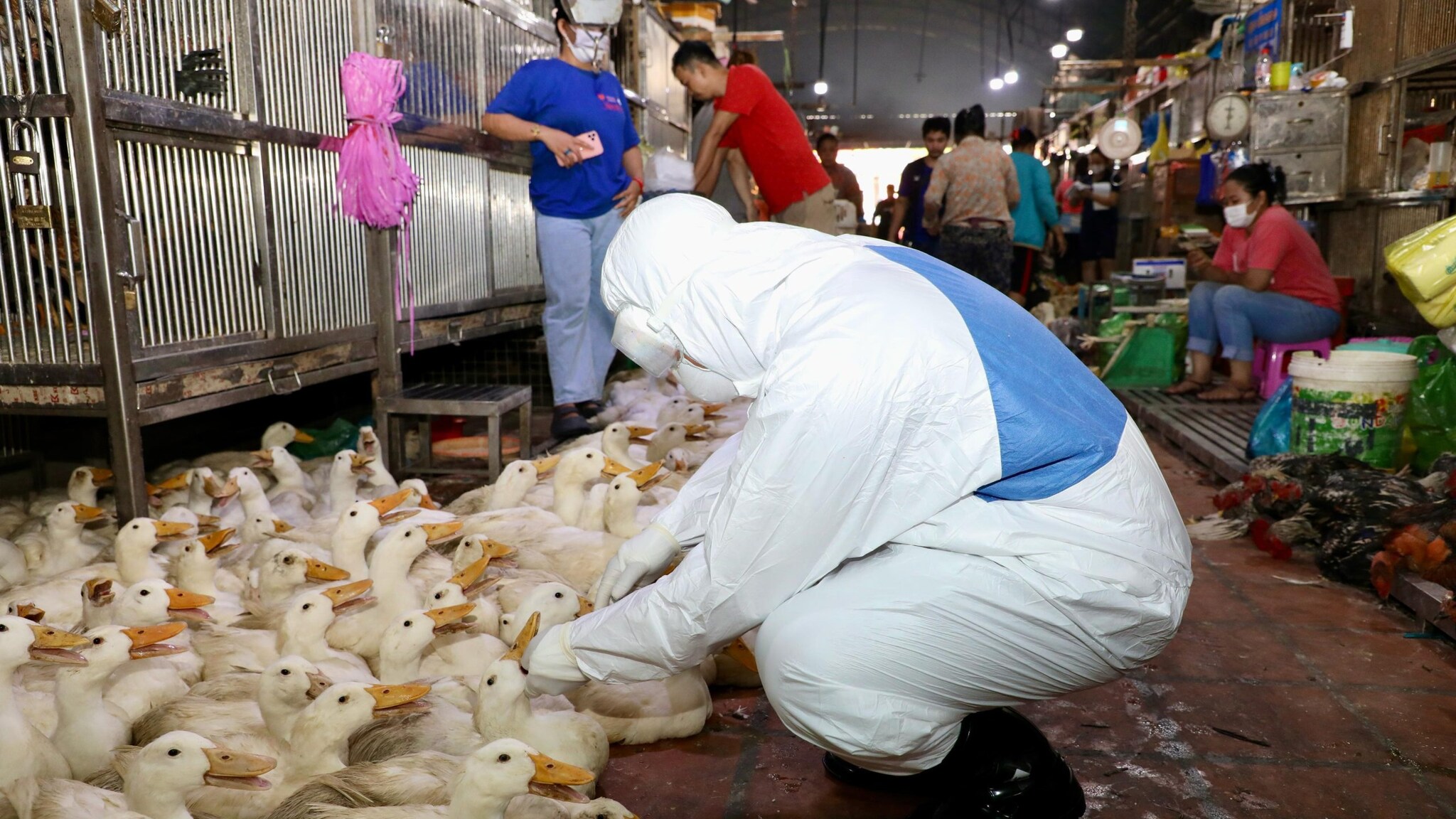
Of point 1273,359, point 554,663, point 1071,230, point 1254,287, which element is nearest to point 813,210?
point 1254,287

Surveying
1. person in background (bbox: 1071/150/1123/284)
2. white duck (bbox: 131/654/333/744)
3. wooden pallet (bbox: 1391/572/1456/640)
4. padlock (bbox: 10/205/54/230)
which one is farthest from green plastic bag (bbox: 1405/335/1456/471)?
person in background (bbox: 1071/150/1123/284)

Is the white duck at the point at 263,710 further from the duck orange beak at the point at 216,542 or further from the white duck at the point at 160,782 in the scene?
the duck orange beak at the point at 216,542

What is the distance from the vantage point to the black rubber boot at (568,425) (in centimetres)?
548

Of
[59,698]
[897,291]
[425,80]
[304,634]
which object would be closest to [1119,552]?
[897,291]

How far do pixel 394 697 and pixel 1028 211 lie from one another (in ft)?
25.6

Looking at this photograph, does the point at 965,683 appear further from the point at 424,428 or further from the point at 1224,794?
the point at 424,428

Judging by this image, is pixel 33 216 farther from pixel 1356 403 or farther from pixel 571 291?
pixel 1356 403

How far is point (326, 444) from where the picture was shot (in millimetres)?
5602

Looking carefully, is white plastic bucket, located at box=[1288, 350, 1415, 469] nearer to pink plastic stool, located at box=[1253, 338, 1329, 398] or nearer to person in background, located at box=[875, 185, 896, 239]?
pink plastic stool, located at box=[1253, 338, 1329, 398]

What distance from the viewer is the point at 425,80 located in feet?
17.0

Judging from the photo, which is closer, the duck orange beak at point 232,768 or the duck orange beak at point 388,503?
the duck orange beak at point 232,768

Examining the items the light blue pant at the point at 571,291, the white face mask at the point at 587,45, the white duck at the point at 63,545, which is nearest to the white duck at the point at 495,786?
the white duck at the point at 63,545

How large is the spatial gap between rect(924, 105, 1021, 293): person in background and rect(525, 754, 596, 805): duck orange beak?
5.83m

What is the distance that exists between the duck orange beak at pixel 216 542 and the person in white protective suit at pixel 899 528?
1825 millimetres
